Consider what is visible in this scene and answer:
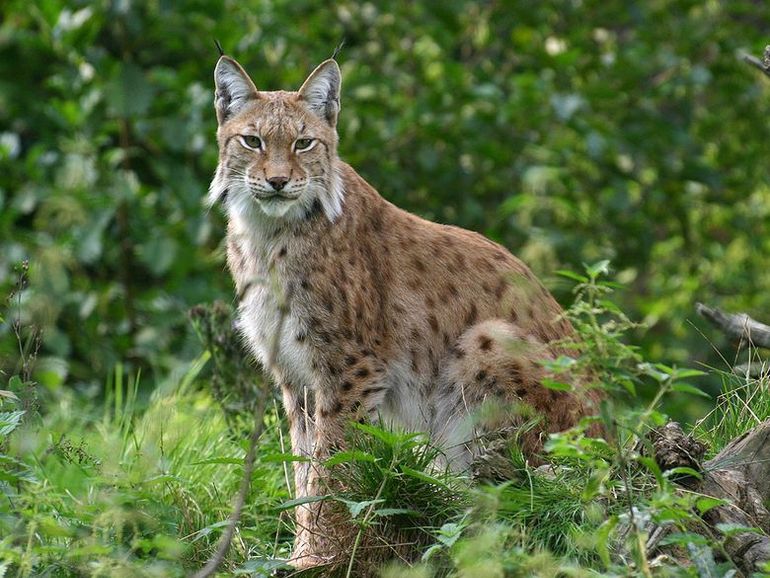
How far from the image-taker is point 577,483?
4.56m

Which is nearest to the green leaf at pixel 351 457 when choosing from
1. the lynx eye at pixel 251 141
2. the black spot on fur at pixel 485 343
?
the black spot on fur at pixel 485 343

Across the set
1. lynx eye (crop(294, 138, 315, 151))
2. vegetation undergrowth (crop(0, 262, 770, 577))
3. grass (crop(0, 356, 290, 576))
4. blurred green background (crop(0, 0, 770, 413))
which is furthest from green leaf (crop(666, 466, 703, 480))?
blurred green background (crop(0, 0, 770, 413))

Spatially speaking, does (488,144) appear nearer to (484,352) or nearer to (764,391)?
(484,352)

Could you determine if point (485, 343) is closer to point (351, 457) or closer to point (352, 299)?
point (352, 299)

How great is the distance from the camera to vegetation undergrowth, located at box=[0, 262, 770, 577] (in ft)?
12.5

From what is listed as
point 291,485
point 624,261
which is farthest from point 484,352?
point 624,261

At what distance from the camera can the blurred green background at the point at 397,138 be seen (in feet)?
28.5

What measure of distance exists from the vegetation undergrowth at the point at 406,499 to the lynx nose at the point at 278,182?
1.04 metres

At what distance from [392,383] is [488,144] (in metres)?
3.87

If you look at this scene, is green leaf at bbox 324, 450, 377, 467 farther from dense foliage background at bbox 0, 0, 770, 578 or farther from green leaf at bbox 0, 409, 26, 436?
dense foliage background at bbox 0, 0, 770, 578

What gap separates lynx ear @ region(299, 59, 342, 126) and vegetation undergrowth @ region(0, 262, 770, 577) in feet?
4.62

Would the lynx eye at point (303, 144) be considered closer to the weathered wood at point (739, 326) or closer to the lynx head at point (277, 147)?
the lynx head at point (277, 147)

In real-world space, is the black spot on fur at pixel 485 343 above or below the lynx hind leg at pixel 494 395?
above

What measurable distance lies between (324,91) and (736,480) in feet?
8.44
